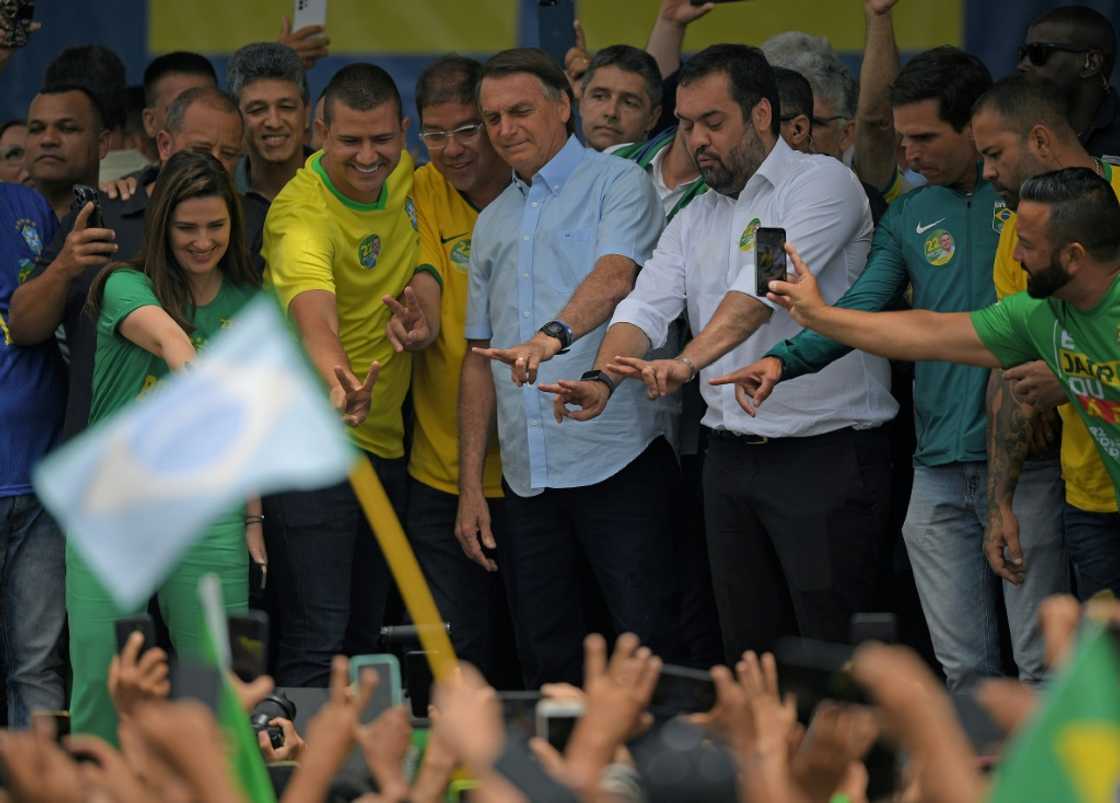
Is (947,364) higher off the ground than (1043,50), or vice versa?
(1043,50)

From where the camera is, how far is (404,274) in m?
5.48

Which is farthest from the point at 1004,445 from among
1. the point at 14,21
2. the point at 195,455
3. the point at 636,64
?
the point at 14,21

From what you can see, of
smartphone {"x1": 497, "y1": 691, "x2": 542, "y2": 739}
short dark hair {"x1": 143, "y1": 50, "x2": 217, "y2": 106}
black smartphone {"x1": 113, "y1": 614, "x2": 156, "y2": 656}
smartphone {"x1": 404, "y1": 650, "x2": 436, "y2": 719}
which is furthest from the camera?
short dark hair {"x1": 143, "y1": 50, "x2": 217, "y2": 106}

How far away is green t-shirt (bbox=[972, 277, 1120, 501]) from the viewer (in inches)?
164

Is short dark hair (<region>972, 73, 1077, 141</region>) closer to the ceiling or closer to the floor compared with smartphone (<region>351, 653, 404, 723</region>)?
closer to the ceiling

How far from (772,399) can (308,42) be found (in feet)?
7.25

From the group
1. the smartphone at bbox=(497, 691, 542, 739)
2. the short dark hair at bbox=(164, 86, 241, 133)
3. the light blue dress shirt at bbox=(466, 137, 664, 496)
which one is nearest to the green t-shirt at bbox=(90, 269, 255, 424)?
the short dark hair at bbox=(164, 86, 241, 133)

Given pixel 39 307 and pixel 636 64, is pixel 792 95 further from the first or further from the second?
pixel 39 307

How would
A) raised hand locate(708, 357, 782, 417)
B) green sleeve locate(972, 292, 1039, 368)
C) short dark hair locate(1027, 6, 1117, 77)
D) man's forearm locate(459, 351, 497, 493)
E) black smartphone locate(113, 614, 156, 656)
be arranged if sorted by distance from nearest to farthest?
black smartphone locate(113, 614, 156, 656) → green sleeve locate(972, 292, 1039, 368) → raised hand locate(708, 357, 782, 417) → short dark hair locate(1027, 6, 1117, 77) → man's forearm locate(459, 351, 497, 493)

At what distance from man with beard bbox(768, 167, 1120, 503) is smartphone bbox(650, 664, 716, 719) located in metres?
1.61

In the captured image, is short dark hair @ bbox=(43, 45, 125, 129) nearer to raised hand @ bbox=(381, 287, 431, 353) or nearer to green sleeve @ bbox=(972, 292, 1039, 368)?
raised hand @ bbox=(381, 287, 431, 353)

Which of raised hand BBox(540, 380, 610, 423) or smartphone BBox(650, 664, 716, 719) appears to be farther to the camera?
raised hand BBox(540, 380, 610, 423)

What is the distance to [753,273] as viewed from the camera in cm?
490

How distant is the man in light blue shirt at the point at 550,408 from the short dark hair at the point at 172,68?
1.21m
